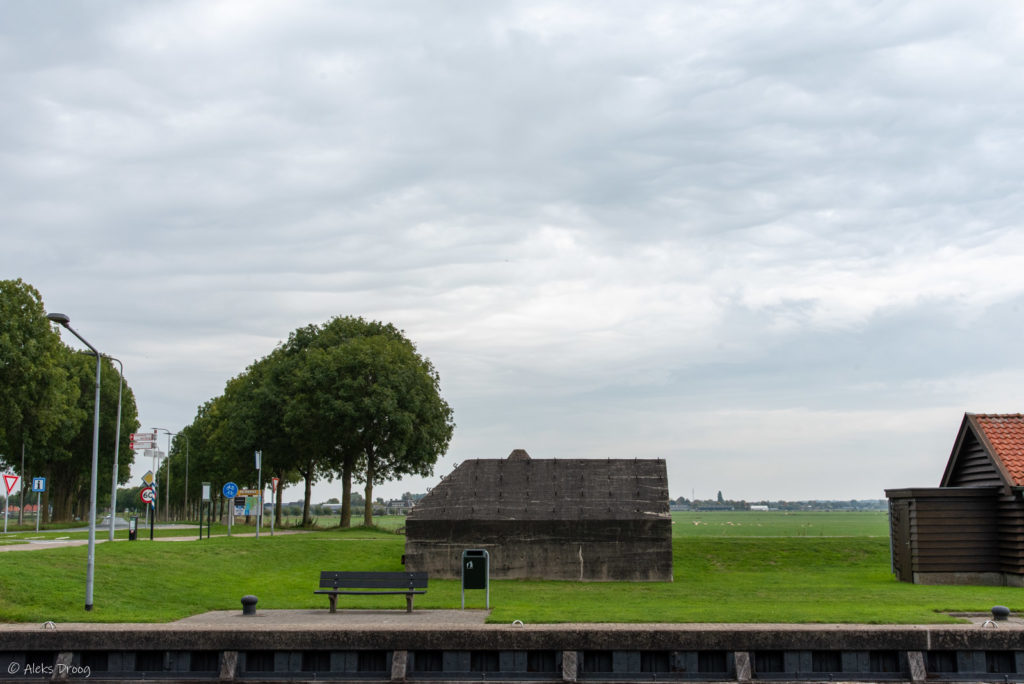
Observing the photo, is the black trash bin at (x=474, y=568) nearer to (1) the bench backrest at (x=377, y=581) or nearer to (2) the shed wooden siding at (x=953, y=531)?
(1) the bench backrest at (x=377, y=581)

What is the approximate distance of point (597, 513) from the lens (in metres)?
32.5

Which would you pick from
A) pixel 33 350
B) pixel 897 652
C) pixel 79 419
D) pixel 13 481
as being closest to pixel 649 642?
pixel 897 652

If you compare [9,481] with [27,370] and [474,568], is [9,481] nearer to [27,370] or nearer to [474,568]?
[27,370]

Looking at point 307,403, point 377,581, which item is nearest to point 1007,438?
point 377,581

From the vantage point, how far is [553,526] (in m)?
32.4

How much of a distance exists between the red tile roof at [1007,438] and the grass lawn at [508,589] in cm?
426

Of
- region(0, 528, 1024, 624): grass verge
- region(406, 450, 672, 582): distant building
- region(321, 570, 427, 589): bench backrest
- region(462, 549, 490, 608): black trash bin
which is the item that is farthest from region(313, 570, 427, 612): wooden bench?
region(406, 450, 672, 582): distant building

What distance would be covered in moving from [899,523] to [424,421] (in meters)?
32.2

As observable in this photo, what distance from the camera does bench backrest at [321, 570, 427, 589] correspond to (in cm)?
2086

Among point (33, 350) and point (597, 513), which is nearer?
point (597, 513)

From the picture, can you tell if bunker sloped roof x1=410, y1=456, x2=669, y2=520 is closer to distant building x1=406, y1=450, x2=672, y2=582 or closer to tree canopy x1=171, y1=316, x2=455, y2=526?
distant building x1=406, y1=450, x2=672, y2=582

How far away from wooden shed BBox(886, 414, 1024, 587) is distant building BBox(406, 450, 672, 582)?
26.2 ft

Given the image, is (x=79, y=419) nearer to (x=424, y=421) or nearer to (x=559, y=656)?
(x=424, y=421)

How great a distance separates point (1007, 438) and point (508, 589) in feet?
56.9
